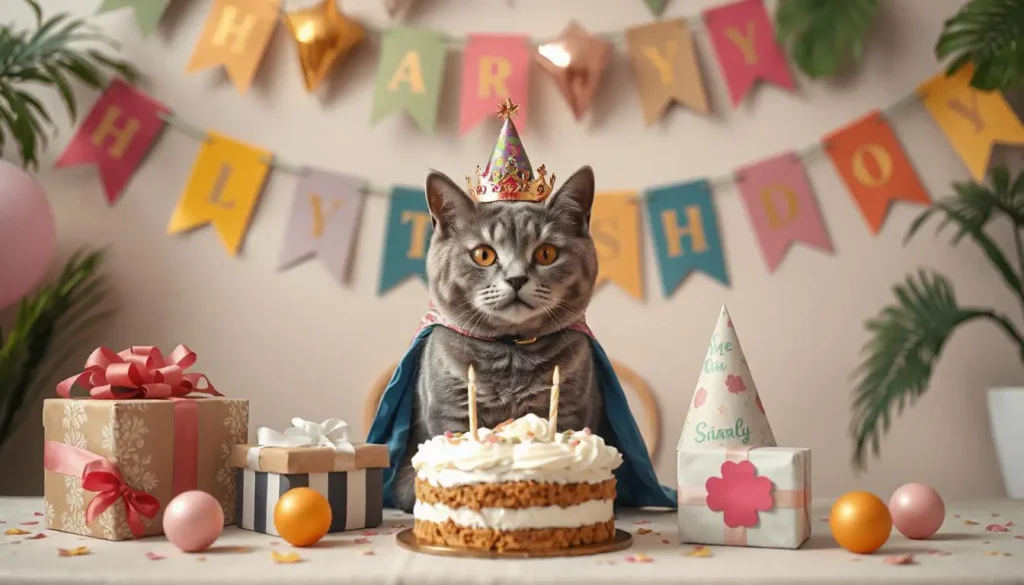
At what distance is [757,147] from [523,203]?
3.30 feet

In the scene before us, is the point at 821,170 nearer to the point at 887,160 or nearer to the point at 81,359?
the point at 887,160

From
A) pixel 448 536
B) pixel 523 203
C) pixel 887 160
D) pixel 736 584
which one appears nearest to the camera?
pixel 736 584

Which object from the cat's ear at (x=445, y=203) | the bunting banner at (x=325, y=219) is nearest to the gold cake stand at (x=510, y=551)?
the cat's ear at (x=445, y=203)

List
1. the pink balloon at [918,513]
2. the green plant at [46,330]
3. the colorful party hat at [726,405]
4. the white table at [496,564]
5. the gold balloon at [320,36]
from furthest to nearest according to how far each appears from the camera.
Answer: the gold balloon at [320,36], the green plant at [46,330], the colorful party hat at [726,405], the pink balloon at [918,513], the white table at [496,564]

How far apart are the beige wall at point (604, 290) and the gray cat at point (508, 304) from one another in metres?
0.78

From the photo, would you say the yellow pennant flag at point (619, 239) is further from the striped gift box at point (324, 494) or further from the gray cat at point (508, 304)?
the striped gift box at point (324, 494)

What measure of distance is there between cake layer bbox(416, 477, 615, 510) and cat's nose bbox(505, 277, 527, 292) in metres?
0.40

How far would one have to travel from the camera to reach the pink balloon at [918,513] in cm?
123

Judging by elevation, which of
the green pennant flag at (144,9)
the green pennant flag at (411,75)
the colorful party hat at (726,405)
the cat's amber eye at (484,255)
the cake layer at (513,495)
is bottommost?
the cake layer at (513,495)

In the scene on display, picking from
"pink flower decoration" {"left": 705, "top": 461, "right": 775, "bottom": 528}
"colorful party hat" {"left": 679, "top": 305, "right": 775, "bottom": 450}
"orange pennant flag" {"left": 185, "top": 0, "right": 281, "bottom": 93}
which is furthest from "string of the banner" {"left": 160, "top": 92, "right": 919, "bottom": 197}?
"pink flower decoration" {"left": 705, "top": 461, "right": 775, "bottom": 528}

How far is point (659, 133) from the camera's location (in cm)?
233

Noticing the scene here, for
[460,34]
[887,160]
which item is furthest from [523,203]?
[887,160]

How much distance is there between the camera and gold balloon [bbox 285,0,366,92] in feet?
7.41

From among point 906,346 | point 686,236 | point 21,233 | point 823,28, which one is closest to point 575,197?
point 686,236
